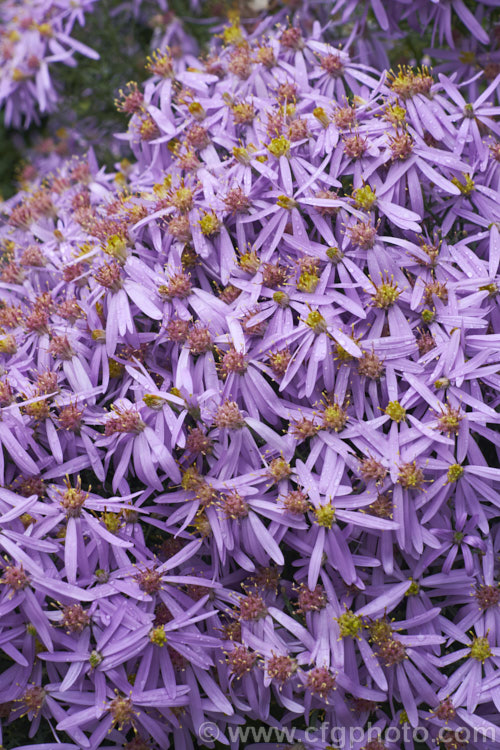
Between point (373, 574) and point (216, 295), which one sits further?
point (216, 295)

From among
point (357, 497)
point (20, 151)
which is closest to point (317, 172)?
point (357, 497)

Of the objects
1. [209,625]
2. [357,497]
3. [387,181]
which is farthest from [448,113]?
[209,625]

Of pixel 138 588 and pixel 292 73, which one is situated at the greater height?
pixel 292 73

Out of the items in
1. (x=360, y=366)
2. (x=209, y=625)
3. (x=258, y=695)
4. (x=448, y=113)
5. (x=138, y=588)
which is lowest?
(x=258, y=695)

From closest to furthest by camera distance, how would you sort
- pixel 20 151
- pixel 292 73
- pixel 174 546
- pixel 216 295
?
pixel 174 546
pixel 216 295
pixel 292 73
pixel 20 151

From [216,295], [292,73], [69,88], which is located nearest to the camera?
[216,295]

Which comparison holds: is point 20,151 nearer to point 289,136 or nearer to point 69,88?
point 69,88
